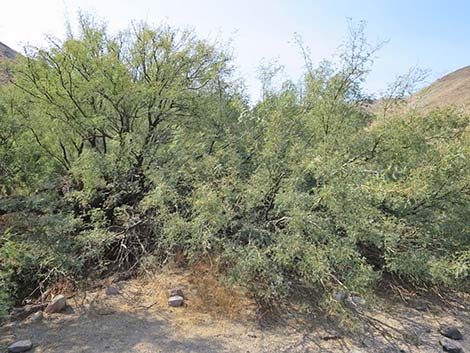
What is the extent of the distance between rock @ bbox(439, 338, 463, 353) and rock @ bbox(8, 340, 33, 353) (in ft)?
13.6

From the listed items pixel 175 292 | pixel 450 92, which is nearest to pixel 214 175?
pixel 175 292

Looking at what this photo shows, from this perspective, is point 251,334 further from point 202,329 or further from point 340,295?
point 340,295

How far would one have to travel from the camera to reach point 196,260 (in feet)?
14.2

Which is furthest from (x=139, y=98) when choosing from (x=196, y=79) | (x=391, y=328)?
(x=391, y=328)

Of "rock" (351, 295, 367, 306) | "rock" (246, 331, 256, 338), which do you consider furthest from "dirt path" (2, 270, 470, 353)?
"rock" (351, 295, 367, 306)

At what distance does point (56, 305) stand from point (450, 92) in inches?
999

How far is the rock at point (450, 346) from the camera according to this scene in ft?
11.4

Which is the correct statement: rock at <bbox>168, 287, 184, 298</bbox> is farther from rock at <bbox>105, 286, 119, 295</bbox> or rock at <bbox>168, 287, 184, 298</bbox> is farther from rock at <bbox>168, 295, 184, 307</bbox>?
rock at <bbox>105, 286, 119, 295</bbox>

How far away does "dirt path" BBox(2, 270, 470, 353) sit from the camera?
10.7ft

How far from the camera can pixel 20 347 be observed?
3.08 m

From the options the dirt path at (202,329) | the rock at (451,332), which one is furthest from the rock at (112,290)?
the rock at (451,332)

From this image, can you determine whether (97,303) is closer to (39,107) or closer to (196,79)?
(39,107)

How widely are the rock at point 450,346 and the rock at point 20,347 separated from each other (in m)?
4.16

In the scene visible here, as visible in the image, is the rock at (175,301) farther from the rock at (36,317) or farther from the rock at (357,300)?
the rock at (357,300)
